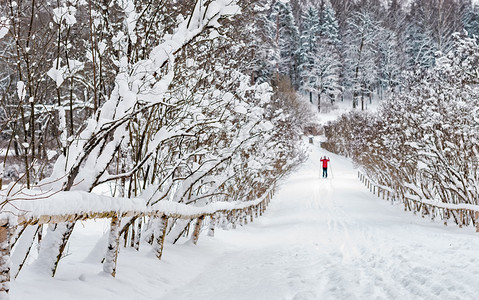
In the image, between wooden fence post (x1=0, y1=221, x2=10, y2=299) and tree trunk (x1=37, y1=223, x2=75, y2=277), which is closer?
wooden fence post (x1=0, y1=221, x2=10, y2=299)

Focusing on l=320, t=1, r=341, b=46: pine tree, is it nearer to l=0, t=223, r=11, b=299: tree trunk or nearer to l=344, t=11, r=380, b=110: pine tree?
l=344, t=11, r=380, b=110: pine tree

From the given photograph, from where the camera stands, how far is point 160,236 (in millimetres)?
6344

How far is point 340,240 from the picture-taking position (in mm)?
10070

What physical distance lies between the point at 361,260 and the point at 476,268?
6.17 feet

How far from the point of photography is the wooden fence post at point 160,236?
6.32 meters

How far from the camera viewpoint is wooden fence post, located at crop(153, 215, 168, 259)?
20.7 ft

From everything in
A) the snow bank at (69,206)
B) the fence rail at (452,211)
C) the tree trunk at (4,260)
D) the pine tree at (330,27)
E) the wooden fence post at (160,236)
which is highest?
the pine tree at (330,27)

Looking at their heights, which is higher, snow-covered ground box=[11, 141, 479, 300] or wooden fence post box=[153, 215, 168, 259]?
wooden fence post box=[153, 215, 168, 259]

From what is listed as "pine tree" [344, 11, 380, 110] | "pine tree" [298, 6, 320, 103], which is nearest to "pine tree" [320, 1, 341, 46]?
"pine tree" [298, 6, 320, 103]

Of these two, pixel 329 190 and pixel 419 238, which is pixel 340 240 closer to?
pixel 419 238

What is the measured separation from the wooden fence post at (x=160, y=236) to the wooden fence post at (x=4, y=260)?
3.58 m

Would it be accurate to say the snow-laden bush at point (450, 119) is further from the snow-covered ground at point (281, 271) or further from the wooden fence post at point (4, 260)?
the wooden fence post at point (4, 260)

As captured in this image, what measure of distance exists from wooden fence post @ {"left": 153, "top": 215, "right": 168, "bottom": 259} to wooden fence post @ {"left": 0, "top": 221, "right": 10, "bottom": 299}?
358cm

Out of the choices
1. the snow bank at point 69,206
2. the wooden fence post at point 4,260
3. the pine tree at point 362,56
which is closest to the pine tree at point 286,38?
the pine tree at point 362,56
